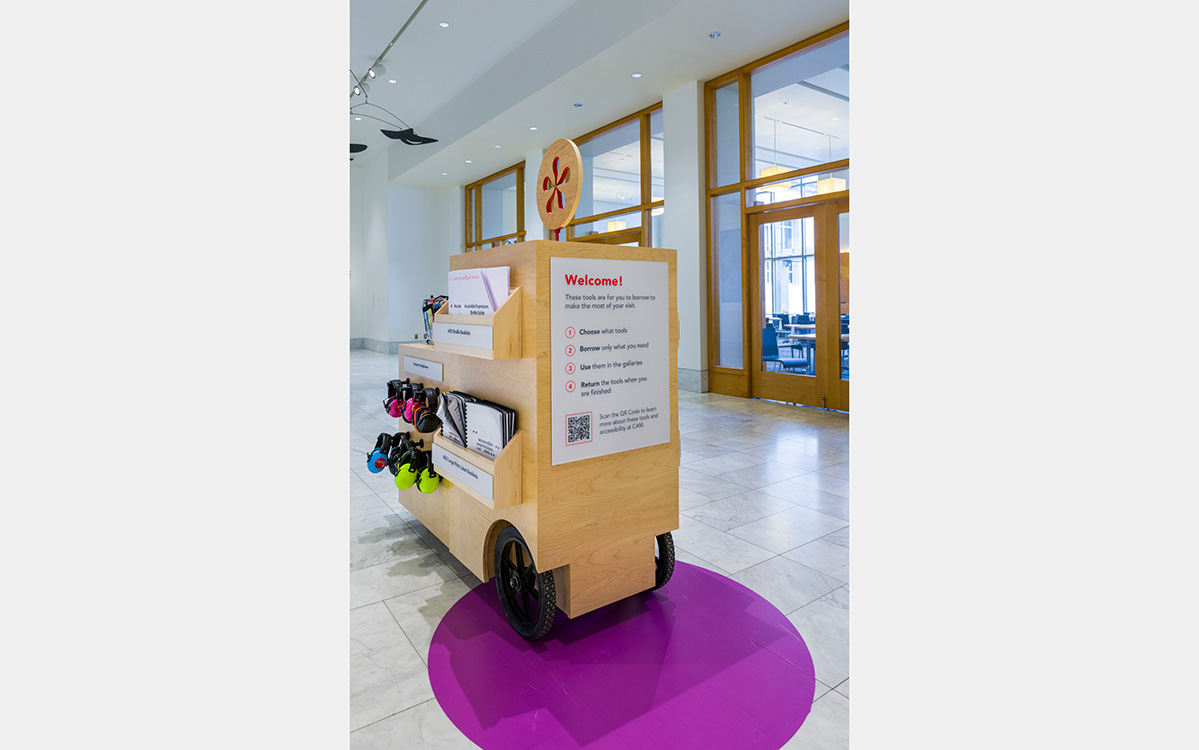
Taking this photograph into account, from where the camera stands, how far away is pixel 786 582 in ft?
7.77

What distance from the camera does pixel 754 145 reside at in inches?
269

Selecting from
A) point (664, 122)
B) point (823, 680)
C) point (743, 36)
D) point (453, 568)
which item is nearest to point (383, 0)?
point (664, 122)

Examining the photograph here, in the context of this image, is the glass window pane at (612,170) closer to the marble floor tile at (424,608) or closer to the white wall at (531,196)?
the white wall at (531,196)

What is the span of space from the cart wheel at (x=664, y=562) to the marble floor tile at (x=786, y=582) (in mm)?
305

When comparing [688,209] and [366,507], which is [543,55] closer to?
[688,209]

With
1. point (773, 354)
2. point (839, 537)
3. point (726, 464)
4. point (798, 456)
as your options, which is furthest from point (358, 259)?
point (839, 537)

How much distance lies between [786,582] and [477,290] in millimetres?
1612

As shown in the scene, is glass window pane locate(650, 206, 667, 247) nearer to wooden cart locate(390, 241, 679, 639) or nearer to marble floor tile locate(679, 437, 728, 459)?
marble floor tile locate(679, 437, 728, 459)

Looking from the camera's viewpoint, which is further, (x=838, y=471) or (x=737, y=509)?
(x=838, y=471)

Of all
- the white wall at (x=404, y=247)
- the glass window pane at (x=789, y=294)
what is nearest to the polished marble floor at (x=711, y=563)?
the glass window pane at (x=789, y=294)

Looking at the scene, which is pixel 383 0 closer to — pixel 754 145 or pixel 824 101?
pixel 754 145

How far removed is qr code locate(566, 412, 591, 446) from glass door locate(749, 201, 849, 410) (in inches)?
180

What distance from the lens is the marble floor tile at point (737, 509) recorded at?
3.07 meters
